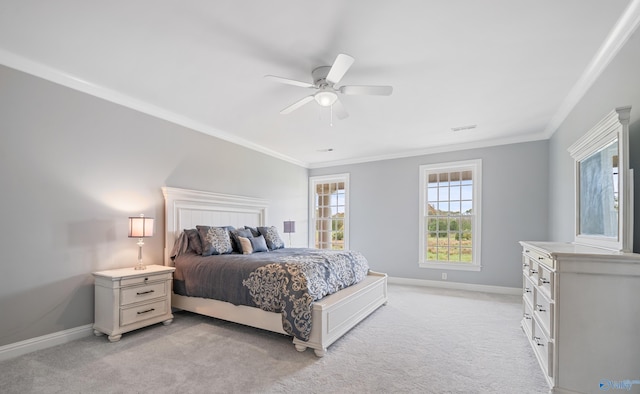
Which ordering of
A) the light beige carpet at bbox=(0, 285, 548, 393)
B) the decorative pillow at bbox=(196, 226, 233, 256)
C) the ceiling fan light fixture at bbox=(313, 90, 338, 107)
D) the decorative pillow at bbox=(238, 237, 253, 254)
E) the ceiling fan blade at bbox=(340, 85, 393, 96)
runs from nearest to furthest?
the light beige carpet at bbox=(0, 285, 548, 393), the ceiling fan blade at bbox=(340, 85, 393, 96), the ceiling fan light fixture at bbox=(313, 90, 338, 107), the decorative pillow at bbox=(196, 226, 233, 256), the decorative pillow at bbox=(238, 237, 253, 254)

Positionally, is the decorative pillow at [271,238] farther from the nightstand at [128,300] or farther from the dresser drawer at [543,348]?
the dresser drawer at [543,348]

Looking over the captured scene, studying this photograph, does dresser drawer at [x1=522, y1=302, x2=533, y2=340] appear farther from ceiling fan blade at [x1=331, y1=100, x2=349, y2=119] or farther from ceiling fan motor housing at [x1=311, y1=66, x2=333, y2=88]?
ceiling fan motor housing at [x1=311, y1=66, x2=333, y2=88]

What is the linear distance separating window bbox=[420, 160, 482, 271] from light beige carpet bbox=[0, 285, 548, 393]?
1.94m

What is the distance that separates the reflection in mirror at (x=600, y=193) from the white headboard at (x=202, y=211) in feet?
14.6

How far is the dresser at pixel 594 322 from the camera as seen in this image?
5.71 feet

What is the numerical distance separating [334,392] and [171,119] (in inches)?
150

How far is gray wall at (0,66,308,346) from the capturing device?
2.62 metres

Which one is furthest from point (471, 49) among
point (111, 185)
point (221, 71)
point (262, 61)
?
point (111, 185)

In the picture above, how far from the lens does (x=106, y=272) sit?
10.1 ft

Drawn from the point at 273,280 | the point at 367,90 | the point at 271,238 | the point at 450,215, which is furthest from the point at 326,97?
the point at 450,215

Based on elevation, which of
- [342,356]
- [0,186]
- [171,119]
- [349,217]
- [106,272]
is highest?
[171,119]

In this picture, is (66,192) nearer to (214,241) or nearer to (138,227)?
(138,227)

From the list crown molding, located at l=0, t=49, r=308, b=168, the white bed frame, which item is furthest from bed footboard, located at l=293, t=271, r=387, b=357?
crown molding, located at l=0, t=49, r=308, b=168

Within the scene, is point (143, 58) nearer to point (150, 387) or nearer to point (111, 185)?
point (111, 185)
